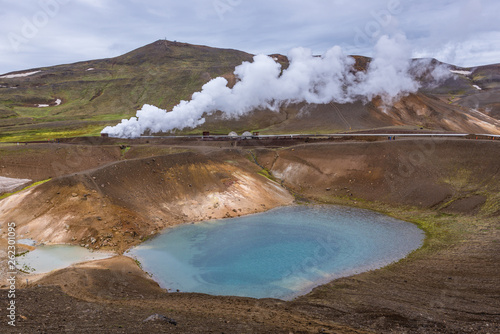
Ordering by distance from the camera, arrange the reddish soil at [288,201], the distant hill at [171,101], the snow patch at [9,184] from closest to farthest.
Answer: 1. the reddish soil at [288,201]
2. the snow patch at [9,184]
3. the distant hill at [171,101]

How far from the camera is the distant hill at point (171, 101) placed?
94125 mm

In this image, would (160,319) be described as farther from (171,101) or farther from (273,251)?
(171,101)

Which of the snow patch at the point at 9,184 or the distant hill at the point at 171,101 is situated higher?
the distant hill at the point at 171,101

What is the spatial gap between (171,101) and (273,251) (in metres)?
103

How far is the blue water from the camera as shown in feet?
81.5

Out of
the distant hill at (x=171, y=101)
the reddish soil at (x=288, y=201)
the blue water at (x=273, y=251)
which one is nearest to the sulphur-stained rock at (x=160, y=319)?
the reddish soil at (x=288, y=201)

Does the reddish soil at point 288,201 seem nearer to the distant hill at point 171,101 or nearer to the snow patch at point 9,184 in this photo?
the snow patch at point 9,184

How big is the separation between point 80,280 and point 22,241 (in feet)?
38.2

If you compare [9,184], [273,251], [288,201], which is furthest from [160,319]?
[9,184]

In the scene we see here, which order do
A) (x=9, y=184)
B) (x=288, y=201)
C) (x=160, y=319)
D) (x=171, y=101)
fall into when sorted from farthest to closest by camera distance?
(x=171, y=101)
(x=288, y=201)
(x=9, y=184)
(x=160, y=319)

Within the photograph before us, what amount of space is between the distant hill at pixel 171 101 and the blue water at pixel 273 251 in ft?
174

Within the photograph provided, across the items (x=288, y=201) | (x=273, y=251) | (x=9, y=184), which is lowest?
(x=273, y=251)

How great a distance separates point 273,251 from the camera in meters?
30.1

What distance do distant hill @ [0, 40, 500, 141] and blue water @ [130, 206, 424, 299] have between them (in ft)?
174
